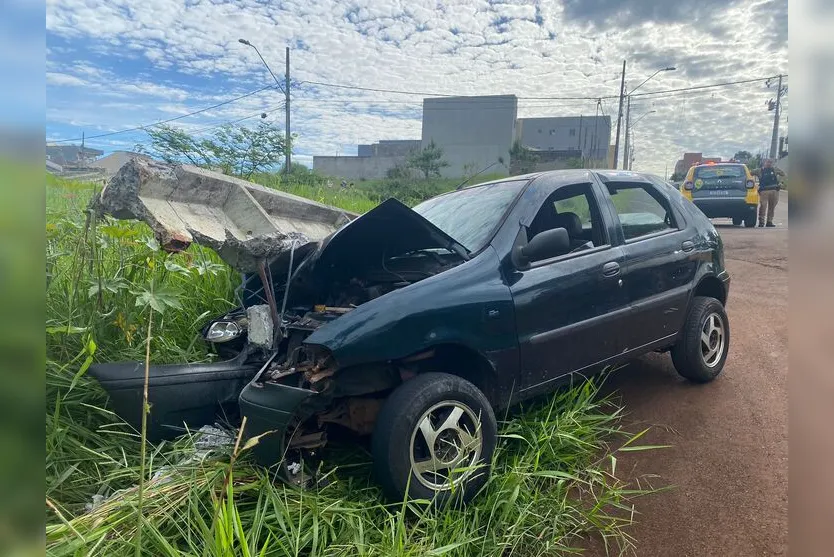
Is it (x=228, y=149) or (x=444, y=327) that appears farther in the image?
(x=228, y=149)

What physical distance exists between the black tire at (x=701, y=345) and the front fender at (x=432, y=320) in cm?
Answer: 183

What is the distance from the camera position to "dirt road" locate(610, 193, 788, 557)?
2.38 meters

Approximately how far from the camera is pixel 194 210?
3229mm

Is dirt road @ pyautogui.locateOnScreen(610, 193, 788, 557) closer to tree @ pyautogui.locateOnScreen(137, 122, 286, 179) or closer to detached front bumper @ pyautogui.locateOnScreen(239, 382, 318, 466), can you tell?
detached front bumper @ pyautogui.locateOnScreen(239, 382, 318, 466)

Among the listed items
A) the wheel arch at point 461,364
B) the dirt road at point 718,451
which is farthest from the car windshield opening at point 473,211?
the dirt road at point 718,451

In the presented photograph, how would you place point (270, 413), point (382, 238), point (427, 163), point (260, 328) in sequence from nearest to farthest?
1. point (270, 413)
2. point (260, 328)
3. point (382, 238)
4. point (427, 163)

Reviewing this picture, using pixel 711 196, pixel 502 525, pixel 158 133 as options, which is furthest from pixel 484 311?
pixel 711 196

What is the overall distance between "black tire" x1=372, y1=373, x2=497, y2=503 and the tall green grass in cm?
9

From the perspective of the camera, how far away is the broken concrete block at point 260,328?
282 cm

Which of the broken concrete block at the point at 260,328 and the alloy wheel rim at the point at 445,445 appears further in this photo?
the broken concrete block at the point at 260,328

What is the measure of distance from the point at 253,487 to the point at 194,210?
71.9 inches

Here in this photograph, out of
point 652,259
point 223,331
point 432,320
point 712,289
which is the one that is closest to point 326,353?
point 432,320

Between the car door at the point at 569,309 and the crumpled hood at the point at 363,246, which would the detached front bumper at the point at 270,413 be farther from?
the car door at the point at 569,309

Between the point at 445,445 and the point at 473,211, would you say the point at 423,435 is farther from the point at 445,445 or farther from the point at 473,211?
the point at 473,211
